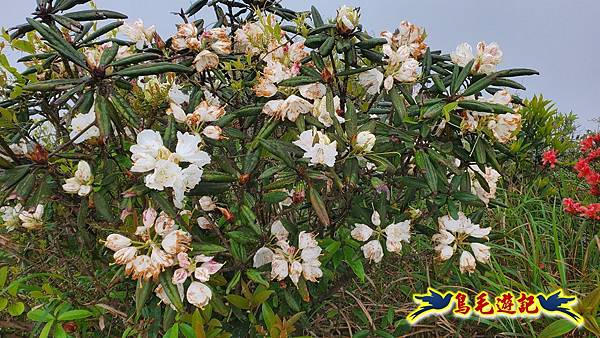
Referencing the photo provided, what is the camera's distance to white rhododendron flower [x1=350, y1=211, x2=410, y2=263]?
5.65ft

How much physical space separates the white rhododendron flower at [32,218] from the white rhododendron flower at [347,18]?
112cm

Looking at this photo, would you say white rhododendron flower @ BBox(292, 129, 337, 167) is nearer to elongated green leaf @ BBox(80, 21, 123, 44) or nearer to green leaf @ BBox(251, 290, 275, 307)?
green leaf @ BBox(251, 290, 275, 307)

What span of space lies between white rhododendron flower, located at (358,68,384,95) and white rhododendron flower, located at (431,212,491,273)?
18.5 inches

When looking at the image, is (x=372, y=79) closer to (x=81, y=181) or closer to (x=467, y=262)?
(x=467, y=262)

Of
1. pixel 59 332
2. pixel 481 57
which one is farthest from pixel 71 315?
pixel 481 57

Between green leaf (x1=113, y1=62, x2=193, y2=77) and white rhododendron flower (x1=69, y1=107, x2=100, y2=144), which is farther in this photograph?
white rhododendron flower (x1=69, y1=107, x2=100, y2=144)

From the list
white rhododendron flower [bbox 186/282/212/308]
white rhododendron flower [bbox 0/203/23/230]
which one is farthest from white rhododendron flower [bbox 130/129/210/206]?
white rhododendron flower [bbox 0/203/23/230]

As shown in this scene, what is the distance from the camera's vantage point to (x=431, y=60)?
1874 millimetres

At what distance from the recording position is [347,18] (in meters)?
1.65

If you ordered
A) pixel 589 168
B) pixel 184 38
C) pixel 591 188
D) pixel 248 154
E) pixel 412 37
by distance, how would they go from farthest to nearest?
pixel 589 168, pixel 591 188, pixel 412 37, pixel 184 38, pixel 248 154

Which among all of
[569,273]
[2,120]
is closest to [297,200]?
[2,120]

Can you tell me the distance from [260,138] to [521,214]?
7.46 feet

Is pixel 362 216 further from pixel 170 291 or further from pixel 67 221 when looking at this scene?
pixel 67 221

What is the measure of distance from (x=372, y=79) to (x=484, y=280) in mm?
1221
